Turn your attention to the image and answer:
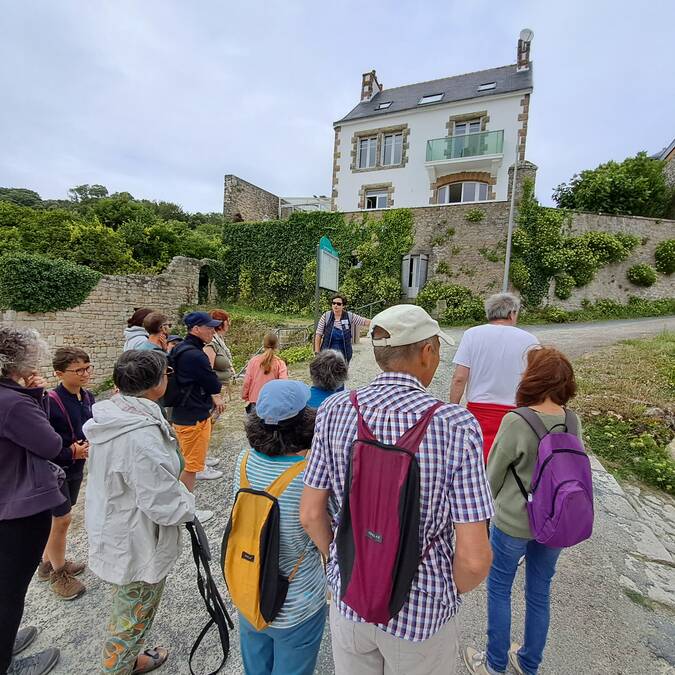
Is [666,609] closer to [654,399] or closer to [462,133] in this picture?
[654,399]

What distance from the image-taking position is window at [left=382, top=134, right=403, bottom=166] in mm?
18469

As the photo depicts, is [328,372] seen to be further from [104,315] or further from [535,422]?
[104,315]

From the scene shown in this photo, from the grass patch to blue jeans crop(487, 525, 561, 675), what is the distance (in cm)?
316

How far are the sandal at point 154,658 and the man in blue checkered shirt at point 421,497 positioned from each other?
49.7 inches

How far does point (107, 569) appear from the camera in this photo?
1625 mm

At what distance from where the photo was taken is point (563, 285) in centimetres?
1454

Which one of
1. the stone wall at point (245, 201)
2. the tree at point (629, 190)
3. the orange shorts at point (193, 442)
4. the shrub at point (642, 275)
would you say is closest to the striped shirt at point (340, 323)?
the orange shorts at point (193, 442)

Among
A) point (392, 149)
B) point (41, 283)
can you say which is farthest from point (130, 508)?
point (392, 149)

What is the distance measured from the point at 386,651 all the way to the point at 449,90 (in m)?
22.9

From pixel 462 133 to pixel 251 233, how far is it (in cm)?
1135

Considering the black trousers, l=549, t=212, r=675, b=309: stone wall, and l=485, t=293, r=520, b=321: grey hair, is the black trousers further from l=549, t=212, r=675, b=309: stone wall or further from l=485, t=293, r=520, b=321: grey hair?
l=549, t=212, r=675, b=309: stone wall

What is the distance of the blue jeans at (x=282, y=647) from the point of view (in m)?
1.40

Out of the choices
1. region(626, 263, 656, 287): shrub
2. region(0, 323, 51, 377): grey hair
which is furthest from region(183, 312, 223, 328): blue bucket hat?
region(626, 263, 656, 287): shrub

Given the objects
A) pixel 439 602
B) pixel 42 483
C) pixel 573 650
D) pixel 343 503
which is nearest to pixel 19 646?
pixel 42 483
